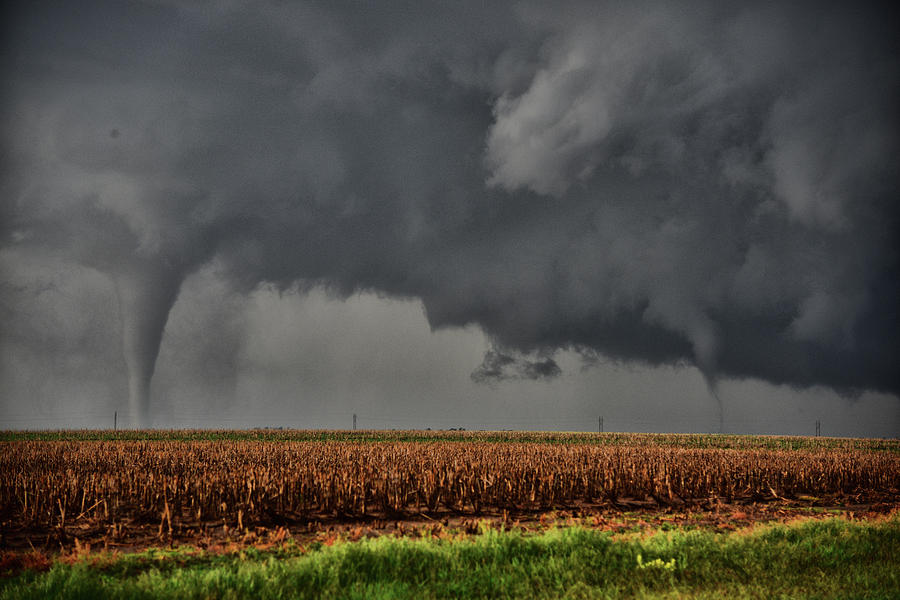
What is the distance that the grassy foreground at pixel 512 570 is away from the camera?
9.45m

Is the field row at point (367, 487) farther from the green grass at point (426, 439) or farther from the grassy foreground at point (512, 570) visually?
the green grass at point (426, 439)

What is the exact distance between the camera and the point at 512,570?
1086 cm

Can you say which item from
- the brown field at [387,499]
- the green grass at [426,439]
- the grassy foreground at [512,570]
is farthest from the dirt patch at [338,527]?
the green grass at [426,439]

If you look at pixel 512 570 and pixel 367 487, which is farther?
pixel 367 487

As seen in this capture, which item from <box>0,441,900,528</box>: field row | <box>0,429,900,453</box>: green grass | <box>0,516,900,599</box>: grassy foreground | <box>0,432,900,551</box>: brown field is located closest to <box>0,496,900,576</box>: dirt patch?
<box>0,432,900,551</box>: brown field

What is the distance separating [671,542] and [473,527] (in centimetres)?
474

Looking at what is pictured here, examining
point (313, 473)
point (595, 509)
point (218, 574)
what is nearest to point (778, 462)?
point (595, 509)

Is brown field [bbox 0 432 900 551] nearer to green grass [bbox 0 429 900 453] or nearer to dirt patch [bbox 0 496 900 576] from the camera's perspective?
dirt patch [bbox 0 496 900 576]

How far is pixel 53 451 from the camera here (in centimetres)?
3594

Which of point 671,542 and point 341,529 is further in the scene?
point 341,529

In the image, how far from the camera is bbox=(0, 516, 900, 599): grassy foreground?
945 centimetres

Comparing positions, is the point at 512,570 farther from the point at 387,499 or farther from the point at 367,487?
the point at 367,487

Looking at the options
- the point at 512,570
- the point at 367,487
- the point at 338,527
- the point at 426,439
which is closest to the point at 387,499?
the point at 367,487

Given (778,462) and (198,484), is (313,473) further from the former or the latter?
(778,462)
